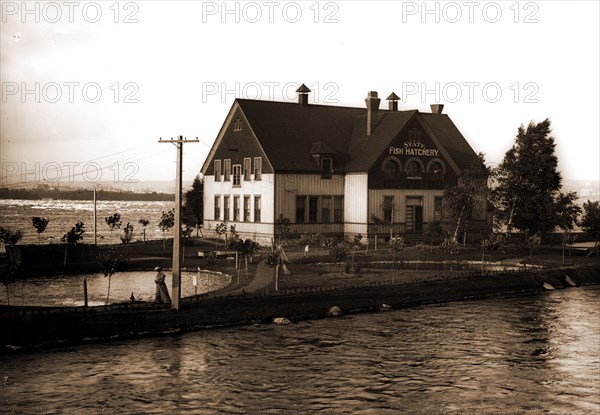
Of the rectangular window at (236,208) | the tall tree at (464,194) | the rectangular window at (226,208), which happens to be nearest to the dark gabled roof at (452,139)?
the tall tree at (464,194)

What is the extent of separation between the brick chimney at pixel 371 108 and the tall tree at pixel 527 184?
11655 mm

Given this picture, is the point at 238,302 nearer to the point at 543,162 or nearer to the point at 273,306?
the point at 273,306

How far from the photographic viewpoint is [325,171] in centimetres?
6050

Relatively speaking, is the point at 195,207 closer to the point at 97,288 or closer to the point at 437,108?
the point at 437,108

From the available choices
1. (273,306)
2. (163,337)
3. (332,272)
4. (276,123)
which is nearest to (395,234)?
(276,123)

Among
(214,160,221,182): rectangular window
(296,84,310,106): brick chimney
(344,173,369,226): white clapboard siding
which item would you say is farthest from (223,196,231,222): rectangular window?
(296,84,310,106): brick chimney

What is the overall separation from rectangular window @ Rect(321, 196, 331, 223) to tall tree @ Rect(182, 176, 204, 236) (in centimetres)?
1590

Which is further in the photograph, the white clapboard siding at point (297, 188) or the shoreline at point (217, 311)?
the white clapboard siding at point (297, 188)

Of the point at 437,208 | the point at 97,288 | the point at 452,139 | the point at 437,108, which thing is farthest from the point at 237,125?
the point at 97,288

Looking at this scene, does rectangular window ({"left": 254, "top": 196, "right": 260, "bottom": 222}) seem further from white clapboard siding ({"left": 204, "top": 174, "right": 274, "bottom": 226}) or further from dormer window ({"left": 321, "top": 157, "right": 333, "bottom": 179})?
dormer window ({"left": 321, "top": 157, "right": 333, "bottom": 179})

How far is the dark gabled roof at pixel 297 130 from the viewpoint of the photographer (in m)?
59.3

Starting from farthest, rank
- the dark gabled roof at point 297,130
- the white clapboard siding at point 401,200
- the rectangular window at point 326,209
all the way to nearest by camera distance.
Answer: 1. the rectangular window at point 326,209
2. the white clapboard siding at point 401,200
3. the dark gabled roof at point 297,130

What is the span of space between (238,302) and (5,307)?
9471 millimetres

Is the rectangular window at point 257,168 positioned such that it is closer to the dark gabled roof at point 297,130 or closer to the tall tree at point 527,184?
the dark gabled roof at point 297,130
